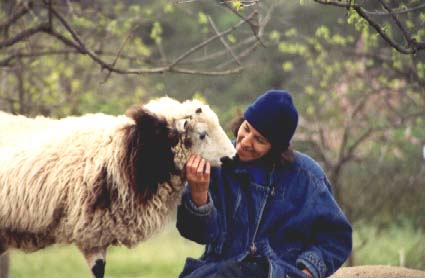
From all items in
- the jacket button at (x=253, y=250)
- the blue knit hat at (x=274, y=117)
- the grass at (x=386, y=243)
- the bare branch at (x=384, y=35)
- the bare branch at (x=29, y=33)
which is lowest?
the grass at (x=386, y=243)

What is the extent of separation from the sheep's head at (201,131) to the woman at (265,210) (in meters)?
0.28

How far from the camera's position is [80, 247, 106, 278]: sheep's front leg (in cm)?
523

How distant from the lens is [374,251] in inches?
467

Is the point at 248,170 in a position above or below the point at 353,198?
above

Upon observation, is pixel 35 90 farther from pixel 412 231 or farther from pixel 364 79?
pixel 412 231

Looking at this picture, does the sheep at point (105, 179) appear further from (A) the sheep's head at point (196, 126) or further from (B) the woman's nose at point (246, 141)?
(B) the woman's nose at point (246, 141)

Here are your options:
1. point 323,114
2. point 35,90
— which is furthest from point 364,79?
point 35,90

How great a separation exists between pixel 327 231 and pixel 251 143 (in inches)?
24.5

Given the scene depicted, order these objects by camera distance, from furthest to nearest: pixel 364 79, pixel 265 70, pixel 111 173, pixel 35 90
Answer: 1. pixel 265 70
2. pixel 364 79
3. pixel 35 90
4. pixel 111 173

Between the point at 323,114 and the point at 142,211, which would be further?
the point at 323,114

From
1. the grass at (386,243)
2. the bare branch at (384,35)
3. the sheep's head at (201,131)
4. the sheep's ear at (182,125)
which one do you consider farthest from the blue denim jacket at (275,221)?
the grass at (386,243)

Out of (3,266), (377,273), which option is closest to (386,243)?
(3,266)

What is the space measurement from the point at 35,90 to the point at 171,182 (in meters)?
4.73

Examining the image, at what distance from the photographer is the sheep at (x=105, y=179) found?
17.1 feet
